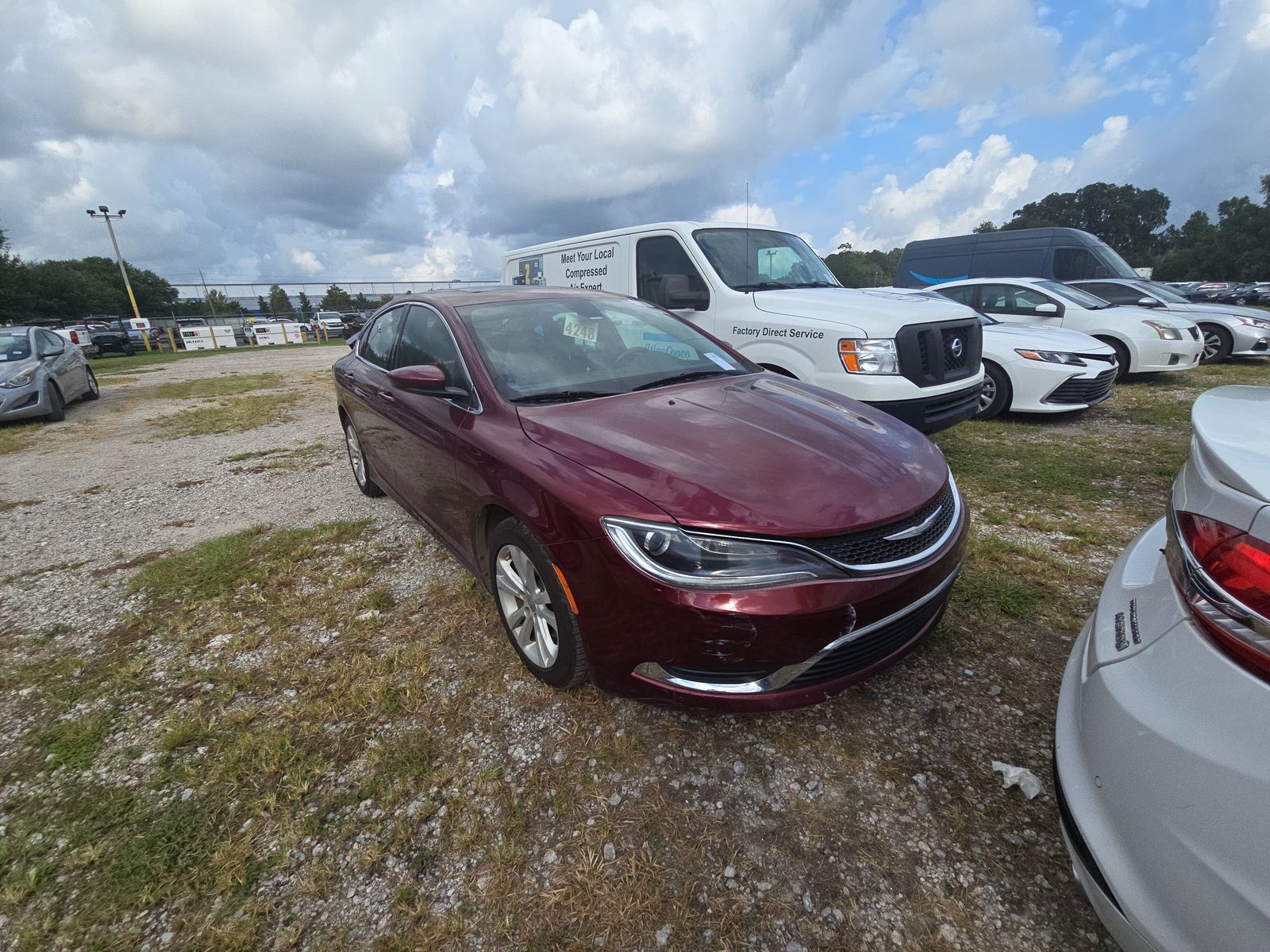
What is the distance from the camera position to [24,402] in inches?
304

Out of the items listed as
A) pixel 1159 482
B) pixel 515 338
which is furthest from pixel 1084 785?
pixel 1159 482

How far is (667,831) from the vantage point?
1.75 metres

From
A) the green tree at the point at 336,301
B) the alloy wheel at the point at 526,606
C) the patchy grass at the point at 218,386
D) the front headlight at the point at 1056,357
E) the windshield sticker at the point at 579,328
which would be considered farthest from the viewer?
the green tree at the point at 336,301

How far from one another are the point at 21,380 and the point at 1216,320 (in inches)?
689

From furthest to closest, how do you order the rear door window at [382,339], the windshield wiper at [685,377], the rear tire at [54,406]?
the rear tire at [54,406] < the rear door window at [382,339] < the windshield wiper at [685,377]

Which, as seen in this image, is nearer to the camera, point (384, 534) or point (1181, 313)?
point (384, 534)

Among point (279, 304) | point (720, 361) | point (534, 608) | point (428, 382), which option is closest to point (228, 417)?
point (428, 382)

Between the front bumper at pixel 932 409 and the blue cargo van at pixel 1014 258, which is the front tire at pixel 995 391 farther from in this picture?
the blue cargo van at pixel 1014 258

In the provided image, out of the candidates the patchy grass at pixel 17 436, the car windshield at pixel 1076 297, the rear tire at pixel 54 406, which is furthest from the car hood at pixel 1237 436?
the rear tire at pixel 54 406

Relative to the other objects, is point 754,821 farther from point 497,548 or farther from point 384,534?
point 384,534

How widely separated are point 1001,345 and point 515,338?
213 inches

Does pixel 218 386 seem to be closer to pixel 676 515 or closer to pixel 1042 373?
pixel 676 515

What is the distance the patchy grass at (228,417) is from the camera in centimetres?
743

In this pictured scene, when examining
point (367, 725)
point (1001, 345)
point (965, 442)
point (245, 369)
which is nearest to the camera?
point (367, 725)
